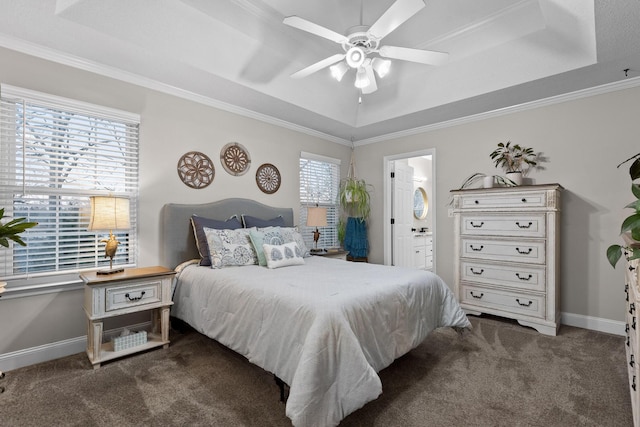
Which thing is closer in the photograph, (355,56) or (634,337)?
(634,337)

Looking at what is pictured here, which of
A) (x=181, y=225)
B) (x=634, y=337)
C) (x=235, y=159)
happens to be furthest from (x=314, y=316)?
(x=235, y=159)

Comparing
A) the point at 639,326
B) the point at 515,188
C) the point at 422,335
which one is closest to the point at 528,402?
the point at 422,335

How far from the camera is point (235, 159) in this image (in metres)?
3.76

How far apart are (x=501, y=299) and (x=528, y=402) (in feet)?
5.23

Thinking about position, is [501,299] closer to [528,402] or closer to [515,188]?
[515,188]

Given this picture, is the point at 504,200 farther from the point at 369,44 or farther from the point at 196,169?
the point at 196,169

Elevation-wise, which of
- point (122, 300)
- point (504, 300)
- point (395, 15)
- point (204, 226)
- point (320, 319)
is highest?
point (395, 15)

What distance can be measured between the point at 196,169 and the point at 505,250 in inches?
137

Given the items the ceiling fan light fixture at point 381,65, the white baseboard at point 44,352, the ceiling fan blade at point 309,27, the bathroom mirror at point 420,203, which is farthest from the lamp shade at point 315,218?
the bathroom mirror at point 420,203

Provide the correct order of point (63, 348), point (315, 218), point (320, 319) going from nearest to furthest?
1. point (320, 319)
2. point (63, 348)
3. point (315, 218)

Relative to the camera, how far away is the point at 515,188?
10.8ft

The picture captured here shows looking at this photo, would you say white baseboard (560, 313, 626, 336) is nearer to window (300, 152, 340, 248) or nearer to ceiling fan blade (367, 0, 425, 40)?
window (300, 152, 340, 248)

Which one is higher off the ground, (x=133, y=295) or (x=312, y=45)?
(x=312, y=45)

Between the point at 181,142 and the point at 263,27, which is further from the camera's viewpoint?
the point at 181,142
